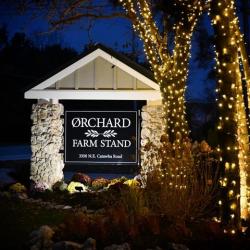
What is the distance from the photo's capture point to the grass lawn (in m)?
7.79

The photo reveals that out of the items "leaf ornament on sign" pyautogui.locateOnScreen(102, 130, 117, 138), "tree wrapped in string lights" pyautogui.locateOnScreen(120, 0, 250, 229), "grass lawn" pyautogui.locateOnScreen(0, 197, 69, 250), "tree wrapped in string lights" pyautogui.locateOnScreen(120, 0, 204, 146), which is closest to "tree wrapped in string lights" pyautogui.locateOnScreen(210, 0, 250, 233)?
"tree wrapped in string lights" pyautogui.locateOnScreen(120, 0, 250, 229)

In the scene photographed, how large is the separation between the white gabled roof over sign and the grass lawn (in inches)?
119

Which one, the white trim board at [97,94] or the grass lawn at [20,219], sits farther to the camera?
the white trim board at [97,94]

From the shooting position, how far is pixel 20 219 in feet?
31.3

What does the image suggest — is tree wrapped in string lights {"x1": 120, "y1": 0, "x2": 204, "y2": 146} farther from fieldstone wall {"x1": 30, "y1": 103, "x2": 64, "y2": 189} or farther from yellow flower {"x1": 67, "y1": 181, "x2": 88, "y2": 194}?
fieldstone wall {"x1": 30, "y1": 103, "x2": 64, "y2": 189}

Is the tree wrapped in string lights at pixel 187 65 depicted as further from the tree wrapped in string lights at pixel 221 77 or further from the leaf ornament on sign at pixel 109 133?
the leaf ornament on sign at pixel 109 133

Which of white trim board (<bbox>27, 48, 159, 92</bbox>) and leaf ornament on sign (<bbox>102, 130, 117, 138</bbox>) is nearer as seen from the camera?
white trim board (<bbox>27, 48, 159, 92</bbox>)

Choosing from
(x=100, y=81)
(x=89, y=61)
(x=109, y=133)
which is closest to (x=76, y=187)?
(x=109, y=133)

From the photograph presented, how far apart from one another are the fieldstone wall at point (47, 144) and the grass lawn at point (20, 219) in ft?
5.26

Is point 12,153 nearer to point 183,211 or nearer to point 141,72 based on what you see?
point 141,72

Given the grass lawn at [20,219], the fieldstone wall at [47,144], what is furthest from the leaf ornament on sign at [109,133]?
the grass lawn at [20,219]

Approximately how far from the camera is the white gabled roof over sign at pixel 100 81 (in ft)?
41.7

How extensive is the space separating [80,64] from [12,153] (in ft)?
51.1

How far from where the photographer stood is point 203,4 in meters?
11.2
